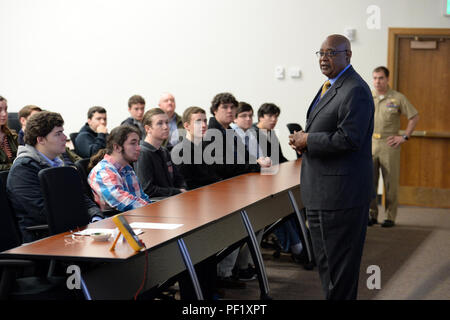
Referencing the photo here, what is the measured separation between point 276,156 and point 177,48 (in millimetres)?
3010

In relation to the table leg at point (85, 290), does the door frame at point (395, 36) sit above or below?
above

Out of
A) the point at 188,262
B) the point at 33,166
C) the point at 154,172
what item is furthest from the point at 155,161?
the point at 188,262

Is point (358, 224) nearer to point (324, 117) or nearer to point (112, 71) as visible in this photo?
point (324, 117)

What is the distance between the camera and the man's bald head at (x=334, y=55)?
9.88 ft

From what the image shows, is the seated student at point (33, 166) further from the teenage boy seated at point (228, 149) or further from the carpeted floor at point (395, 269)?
the teenage boy seated at point (228, 149)

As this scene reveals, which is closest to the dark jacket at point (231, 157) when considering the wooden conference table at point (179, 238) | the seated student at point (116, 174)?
the wooden conference table at point (179, 238)

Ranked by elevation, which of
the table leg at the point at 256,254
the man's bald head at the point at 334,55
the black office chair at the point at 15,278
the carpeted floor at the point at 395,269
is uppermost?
the man's bald head at the point at 334,55

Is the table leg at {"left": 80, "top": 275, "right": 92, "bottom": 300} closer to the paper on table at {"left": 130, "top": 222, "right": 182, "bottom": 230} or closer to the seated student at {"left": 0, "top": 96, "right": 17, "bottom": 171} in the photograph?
the paper on table at {"left": 130, "top": 222, "right": 182, "bottom": 230}

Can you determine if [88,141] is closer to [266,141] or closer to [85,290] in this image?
[266,141]

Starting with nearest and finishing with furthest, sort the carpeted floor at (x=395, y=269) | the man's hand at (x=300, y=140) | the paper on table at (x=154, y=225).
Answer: the man's hand at (x=300, y=140), the paper on table at (x=154, y=225), the carpeted floor at (x=395, y=269)

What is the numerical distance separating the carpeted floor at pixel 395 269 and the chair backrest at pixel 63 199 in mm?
1378

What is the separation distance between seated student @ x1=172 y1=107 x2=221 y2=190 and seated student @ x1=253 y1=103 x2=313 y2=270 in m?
0.75

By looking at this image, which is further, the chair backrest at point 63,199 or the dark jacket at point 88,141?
the dark jacket at point 88,141

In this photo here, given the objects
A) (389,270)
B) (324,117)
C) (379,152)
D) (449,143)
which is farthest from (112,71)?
(324,117)
